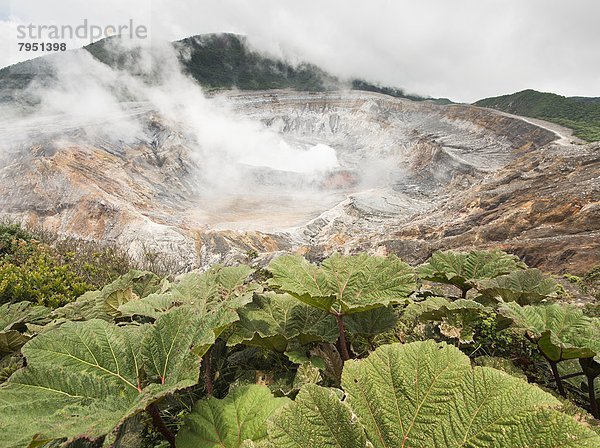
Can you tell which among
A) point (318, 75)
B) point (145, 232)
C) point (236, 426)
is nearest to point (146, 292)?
point (236, 426)

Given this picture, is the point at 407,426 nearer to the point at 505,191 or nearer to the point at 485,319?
the point at 485,319

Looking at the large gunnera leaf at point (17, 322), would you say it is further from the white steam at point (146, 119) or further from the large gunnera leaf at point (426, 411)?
the white steam at point (146, 119)

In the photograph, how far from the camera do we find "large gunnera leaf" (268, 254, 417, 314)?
1508 mm

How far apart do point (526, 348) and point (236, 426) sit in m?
1.42

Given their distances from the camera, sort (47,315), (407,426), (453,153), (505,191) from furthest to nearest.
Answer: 1. (453,153)
2. (505,191)
3. (47,315)
4. (407,426)

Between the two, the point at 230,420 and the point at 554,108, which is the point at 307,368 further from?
the point at 554,108

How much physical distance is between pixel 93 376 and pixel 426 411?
1.03 metres

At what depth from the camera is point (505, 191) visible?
51.2 ft

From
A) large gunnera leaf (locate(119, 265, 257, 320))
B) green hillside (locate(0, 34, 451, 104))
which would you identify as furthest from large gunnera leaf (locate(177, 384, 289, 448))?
green hillside (locate(0, 34, 451, 104))

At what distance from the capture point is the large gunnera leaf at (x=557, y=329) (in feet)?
4.31

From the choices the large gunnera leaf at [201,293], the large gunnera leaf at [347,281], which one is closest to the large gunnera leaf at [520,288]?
the large gunnera leaf at [347,281]

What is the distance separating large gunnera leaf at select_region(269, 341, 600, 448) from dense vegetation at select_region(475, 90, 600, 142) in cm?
3684

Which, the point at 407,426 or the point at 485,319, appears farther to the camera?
the point at 485,319

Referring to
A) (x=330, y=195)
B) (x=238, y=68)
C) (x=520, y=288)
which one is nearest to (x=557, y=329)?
(x=520, y=288)
